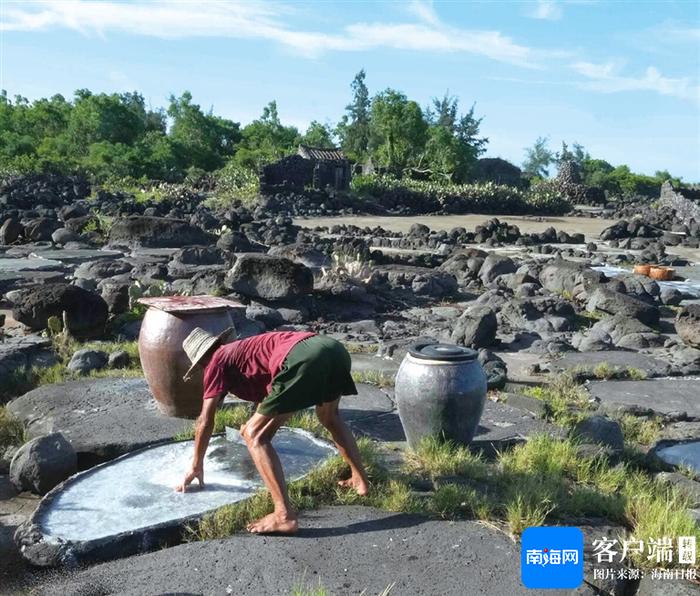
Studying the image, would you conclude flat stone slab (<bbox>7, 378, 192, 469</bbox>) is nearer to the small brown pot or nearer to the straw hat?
the straw hat

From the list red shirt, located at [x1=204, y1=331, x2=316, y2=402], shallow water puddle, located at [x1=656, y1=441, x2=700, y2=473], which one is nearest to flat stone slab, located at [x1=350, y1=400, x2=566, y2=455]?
shallow water puddle, located at [x1=656, y1=441, x2=700, y2=473]

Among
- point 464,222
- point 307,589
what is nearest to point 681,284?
point 307,589

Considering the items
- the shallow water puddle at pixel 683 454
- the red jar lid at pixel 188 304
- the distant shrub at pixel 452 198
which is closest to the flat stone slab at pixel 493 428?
the shallow water puddle at pixel 683 454

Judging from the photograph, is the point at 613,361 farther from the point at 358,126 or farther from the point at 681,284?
the point at 358,126

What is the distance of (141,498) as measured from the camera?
15.3 ft

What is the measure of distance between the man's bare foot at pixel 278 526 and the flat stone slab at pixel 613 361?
521 centimetres

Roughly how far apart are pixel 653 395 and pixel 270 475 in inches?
194

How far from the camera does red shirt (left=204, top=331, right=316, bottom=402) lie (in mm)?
4355

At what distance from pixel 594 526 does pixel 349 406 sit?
2.85 meters

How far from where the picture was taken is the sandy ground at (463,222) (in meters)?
31.0

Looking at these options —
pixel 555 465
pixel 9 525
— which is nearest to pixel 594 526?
pixel 555 465

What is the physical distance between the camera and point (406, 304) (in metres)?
13.2

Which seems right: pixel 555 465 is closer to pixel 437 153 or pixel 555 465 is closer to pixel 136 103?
pixel 437 153

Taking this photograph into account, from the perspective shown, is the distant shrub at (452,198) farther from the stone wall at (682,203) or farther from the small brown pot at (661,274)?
the small brown pot at (661,274)
